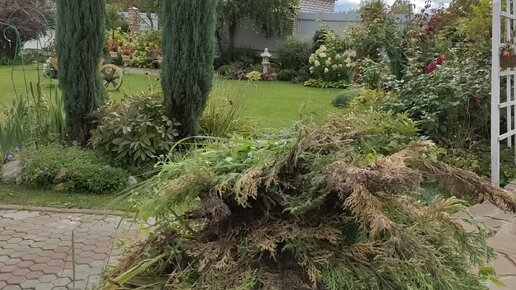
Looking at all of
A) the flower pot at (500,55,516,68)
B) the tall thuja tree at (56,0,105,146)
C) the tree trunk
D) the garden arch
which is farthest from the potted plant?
the flower pot at (500,55,516,68)

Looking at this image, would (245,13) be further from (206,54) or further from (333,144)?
(333,144)

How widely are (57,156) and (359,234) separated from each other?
4242 millimetres

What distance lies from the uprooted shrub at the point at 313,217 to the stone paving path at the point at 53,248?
121 centimetres

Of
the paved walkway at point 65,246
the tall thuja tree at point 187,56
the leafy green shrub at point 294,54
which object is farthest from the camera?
the leafy green shrub at point 294,54

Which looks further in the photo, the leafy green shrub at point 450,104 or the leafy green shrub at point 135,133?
the leafy green shrub at point 450,104

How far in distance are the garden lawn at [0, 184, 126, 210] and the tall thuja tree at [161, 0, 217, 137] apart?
3.87ft

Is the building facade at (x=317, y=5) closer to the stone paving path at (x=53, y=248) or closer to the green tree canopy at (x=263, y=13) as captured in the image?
the green tree canopy at (x=263, y=13)

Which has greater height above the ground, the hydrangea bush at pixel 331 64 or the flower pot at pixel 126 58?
the flower pot at pixel 126 58

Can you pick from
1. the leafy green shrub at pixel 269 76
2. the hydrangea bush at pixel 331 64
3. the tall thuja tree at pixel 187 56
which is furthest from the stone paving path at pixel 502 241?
the leafy green shrub at pixel 269 76

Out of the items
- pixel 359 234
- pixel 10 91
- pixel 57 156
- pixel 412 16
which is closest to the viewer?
Answer: pixel 359 234

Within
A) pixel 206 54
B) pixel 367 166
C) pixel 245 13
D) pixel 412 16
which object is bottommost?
pixel 367 166

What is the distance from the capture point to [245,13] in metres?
16.9

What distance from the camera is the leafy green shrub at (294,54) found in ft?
51.6

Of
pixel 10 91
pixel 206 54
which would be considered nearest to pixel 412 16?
pixel 206 54
